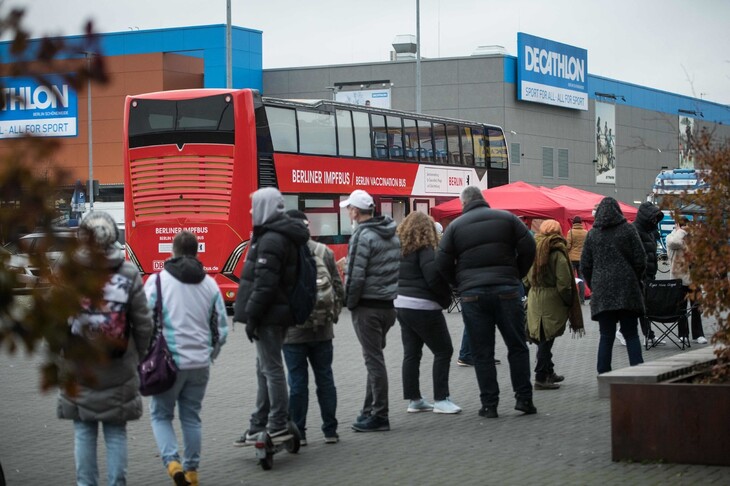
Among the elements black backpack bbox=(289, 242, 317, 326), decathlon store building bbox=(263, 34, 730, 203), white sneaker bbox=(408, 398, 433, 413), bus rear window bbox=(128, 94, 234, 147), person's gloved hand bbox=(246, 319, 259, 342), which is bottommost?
white sneaker bbox=(408, 398, 433, 413)

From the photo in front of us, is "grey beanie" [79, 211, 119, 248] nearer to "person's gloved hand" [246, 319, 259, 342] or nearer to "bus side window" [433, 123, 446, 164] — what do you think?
"person's gloved hand" [246, 319, 259, 342]

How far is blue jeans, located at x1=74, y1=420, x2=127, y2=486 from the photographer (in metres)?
6.26

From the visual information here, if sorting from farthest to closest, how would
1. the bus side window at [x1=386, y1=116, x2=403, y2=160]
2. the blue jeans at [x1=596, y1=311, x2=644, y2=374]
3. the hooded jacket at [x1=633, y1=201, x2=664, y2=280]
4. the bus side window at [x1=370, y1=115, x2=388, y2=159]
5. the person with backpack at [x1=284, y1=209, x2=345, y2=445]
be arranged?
the bus side window at [x1=386, y1=116, x2=403, y2=160]
the bus side window at [x1=370, y1=115, x2=388, y2=159]
the hooded jacket at [x1=633, y1=201, x2=664, y2=280]
the blue jeans at [x1=596, y1=311, x2=644, y2=374]
the person with backpack at [x1=284, y1=209, x2=345, y2=445]

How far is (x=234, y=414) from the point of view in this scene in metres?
10.4

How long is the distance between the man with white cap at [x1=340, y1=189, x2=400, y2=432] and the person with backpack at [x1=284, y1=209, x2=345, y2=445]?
52cm

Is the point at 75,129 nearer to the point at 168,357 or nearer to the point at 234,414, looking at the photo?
the point at 234,414

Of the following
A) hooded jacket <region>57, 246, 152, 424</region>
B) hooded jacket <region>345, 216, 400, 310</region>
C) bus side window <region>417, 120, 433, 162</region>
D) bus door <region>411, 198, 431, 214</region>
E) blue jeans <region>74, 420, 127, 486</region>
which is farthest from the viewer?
bus side window <region>417, 120, 433, 162</region>

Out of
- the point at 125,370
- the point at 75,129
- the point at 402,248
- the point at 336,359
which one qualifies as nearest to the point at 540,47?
the point at 75,129

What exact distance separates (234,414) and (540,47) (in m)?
50.5

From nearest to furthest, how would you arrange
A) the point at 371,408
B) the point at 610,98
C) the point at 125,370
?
the point at 125,370 < the point at 371,408 < the point at 610,98

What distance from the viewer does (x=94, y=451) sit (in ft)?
20.7

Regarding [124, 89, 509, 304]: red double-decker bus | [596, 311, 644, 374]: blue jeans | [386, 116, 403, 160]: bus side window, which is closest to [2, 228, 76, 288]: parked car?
A: [596, 311, 644, 374]: blue jeans

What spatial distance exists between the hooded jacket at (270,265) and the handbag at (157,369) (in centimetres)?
86

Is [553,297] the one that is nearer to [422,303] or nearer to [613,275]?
[613,275]
